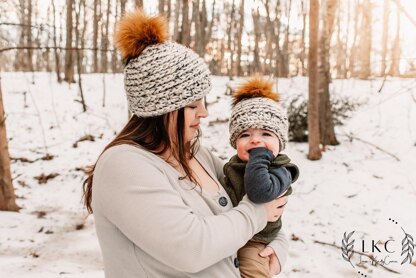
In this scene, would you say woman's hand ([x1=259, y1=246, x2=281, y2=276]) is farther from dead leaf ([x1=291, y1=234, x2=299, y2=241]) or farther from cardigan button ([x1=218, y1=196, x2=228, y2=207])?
dead leaf ([x1=291, y1=234, x2=299, y2=241])

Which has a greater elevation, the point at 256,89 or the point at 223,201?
the point at 256,89

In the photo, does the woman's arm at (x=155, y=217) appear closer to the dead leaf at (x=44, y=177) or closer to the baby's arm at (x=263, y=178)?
the baby's arm at (x=263, y=178)

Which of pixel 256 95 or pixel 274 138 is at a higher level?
pixel 256 95

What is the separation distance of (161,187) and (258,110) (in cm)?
80

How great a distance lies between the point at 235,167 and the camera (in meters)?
1.73

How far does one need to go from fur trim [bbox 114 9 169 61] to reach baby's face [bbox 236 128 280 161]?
0.61 m

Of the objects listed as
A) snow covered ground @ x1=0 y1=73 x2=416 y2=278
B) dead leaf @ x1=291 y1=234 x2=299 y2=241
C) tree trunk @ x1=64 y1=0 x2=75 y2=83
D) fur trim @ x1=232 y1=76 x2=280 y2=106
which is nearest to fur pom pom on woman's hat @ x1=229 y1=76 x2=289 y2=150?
fur trim @ x1=232 y1=76 x2=280 y2=106

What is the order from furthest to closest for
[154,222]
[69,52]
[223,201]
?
[69,52] → [223,201] → [154,222]

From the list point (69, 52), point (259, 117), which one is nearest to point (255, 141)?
point (259, 117)

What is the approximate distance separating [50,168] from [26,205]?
6.22 feet

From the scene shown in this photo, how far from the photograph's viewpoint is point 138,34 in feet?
4.37

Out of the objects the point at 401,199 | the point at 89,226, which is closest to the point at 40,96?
the point at 89,226

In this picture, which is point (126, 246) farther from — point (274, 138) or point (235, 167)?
point (274, 138)

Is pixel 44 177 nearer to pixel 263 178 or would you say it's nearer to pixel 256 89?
pixel 256 89
